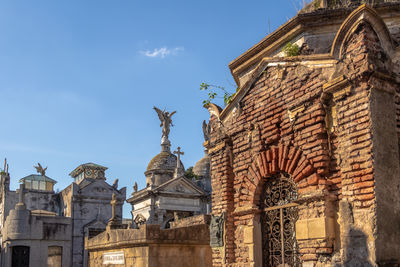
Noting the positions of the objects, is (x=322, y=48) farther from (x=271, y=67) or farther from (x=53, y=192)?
(x=53, y=192)

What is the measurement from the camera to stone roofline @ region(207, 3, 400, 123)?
6.75 meters

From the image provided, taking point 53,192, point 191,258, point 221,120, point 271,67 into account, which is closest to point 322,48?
point 271,67

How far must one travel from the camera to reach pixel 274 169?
802 centimetres

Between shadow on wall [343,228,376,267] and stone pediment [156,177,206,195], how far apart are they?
63.9ft

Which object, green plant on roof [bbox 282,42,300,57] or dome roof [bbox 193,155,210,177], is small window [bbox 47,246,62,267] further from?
green plant on roof [bbox 282,42,300,57]

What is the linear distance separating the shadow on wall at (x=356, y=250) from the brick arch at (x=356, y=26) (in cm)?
266

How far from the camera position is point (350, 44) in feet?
22.4

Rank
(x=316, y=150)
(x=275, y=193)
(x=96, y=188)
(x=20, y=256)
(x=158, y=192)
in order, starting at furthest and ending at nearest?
(x=96, y=188), (x=20, y=256), (x=158, y=192), (x=275, y=193), (x=316, y=150)

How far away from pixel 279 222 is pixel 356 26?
3.51 metres

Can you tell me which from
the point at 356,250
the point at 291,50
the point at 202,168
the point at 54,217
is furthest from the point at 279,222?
the point at 202,168

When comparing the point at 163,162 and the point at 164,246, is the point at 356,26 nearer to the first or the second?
the point at 164,246

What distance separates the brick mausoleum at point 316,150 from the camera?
6145mm

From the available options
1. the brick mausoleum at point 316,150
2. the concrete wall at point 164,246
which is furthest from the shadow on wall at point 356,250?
the concrete wall at point 164,246

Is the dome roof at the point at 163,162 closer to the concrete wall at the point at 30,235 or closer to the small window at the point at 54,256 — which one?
the concrete wall at the point at 30,235
